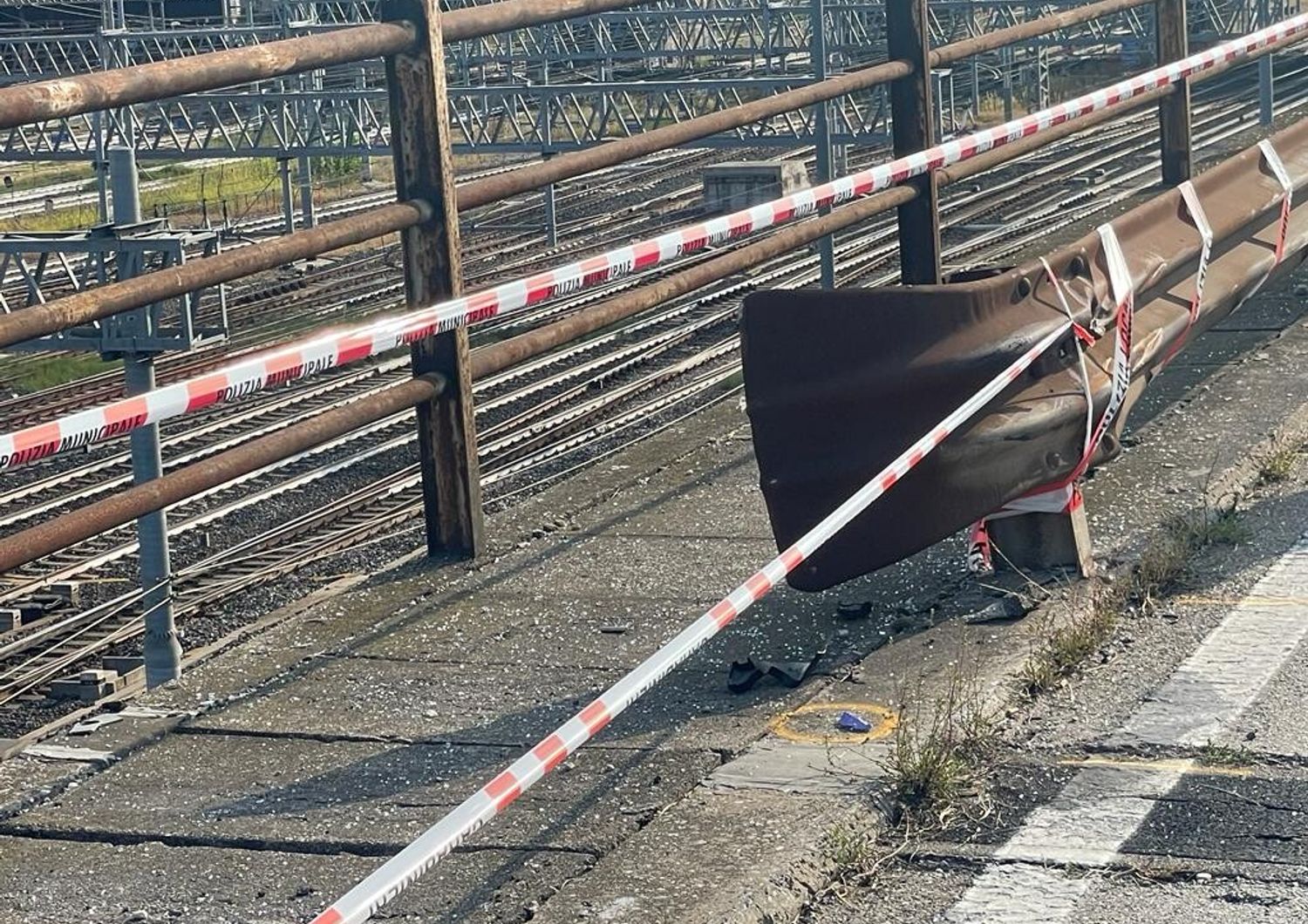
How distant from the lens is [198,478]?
13.8 ft

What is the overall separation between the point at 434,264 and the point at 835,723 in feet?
5.25

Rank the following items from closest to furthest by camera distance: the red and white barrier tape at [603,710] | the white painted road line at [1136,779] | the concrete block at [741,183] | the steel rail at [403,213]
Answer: the red and white barrier tape at [603,710] → the white painted road line at [1136,779] → the steel rail at [403,213] → the concrete block at [741,183]

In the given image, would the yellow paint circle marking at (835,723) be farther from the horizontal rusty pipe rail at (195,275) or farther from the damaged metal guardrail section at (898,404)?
the horizontal rusty pipe rail at (195,275)

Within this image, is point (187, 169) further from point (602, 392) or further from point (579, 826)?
point (579, 826)

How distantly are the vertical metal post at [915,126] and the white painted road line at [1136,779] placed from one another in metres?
1.94

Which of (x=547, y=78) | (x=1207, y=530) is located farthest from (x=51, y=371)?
(x=1207, y=530)

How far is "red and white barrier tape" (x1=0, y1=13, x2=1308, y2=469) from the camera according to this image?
9.26ft

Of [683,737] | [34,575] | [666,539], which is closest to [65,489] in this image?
[34,575]

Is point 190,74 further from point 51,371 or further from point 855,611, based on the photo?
point 51,371

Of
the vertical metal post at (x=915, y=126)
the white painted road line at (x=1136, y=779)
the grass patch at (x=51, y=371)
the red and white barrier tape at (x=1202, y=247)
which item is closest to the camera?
the white painted road line at (x=1136, y=779)

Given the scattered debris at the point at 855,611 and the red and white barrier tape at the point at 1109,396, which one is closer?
the scattered debris at the point at 855,611

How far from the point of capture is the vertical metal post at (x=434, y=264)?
4.93 metres

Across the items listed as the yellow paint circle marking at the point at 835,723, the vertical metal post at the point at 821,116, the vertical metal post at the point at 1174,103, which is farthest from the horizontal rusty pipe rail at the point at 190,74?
the vertical metal post at the point at 821,116

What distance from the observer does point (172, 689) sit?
14.5 ft
